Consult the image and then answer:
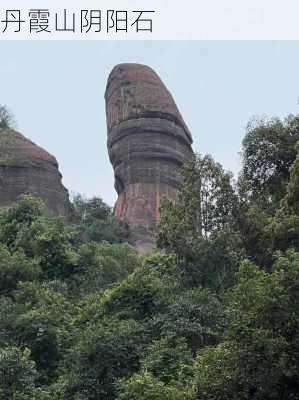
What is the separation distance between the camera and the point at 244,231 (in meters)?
16.3

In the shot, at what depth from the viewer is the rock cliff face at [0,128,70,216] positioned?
30281 millimetres

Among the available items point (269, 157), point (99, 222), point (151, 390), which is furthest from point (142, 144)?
point (151, 390)

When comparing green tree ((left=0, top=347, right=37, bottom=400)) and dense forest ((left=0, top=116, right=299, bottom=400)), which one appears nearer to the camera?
dense forest ((left=0, top=116, right=299, bottom=400))

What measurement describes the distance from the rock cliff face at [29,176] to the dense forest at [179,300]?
7.97 m

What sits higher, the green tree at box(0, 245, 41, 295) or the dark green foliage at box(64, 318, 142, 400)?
the green tree at box(0, 245, 41, 295)

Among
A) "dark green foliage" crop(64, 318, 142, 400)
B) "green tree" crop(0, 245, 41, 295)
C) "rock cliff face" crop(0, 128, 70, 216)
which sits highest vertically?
"rock cliff face" crop(0, 128, 70, 216)

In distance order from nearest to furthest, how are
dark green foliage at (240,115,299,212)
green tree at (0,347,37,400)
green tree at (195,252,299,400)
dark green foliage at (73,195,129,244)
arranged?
1. green tree at (195,252,299,400)
2. green tree at (0,347,37,400)
3. dark green foliage at (240,115,299,212)
4. dark green foliage at (73,195,129,244)

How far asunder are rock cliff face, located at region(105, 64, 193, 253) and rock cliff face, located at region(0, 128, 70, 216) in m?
2.45

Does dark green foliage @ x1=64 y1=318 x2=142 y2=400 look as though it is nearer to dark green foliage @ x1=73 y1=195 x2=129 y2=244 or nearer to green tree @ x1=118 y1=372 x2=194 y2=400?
green tree @ x1=118 y1=372 x2=194 y2=400

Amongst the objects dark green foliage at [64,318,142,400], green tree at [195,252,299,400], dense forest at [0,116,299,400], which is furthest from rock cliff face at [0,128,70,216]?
green tree at [195,252,299,400]

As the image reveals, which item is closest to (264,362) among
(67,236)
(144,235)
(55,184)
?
(67,236)

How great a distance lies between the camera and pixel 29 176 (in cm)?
3073

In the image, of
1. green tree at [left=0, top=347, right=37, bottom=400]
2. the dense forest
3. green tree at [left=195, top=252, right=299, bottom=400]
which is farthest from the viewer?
green tree at [left=0, top=347, right=37, bottom=400]

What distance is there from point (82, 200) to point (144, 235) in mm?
6590
